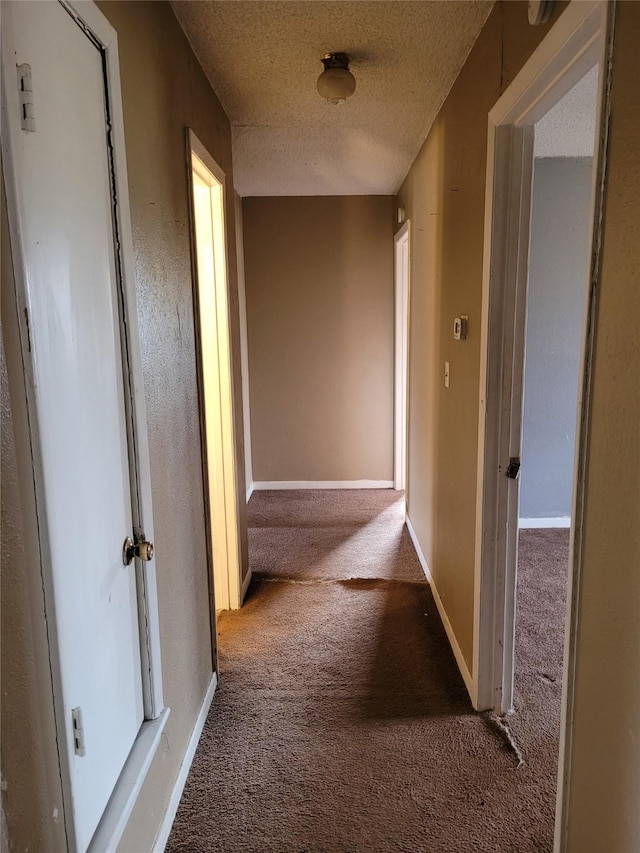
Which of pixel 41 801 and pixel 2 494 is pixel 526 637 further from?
pixel 2 494

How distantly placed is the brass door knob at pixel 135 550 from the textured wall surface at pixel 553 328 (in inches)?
111

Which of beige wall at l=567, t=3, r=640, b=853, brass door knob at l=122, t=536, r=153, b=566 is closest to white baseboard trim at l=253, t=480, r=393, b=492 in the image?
brass door knob at l=122, t=536, r=153, b=566

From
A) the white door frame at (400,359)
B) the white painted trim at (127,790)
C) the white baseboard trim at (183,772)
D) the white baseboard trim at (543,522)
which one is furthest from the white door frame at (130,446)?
the white door frame at (400,359)

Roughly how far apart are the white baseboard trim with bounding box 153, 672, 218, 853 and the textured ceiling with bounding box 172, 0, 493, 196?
2.22 m

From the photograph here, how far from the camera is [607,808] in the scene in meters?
1.08

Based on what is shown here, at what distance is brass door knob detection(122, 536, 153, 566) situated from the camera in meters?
1.25

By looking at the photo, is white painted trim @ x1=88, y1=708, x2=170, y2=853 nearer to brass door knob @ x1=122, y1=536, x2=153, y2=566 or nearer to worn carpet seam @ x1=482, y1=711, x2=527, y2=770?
brass door knob @ x1=122, y1=536, x2=153, y2=566

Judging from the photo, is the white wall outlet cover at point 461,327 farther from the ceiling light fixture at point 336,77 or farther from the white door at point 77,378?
the white door at point 77,378

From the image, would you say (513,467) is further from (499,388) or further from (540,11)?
(540,11)

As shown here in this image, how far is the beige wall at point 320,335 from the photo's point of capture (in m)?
4.46

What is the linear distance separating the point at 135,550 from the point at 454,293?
165 centimetres

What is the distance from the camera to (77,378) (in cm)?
102

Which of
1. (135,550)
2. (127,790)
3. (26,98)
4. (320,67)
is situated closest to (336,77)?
(320,67)

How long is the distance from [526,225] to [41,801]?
6.02 feet
